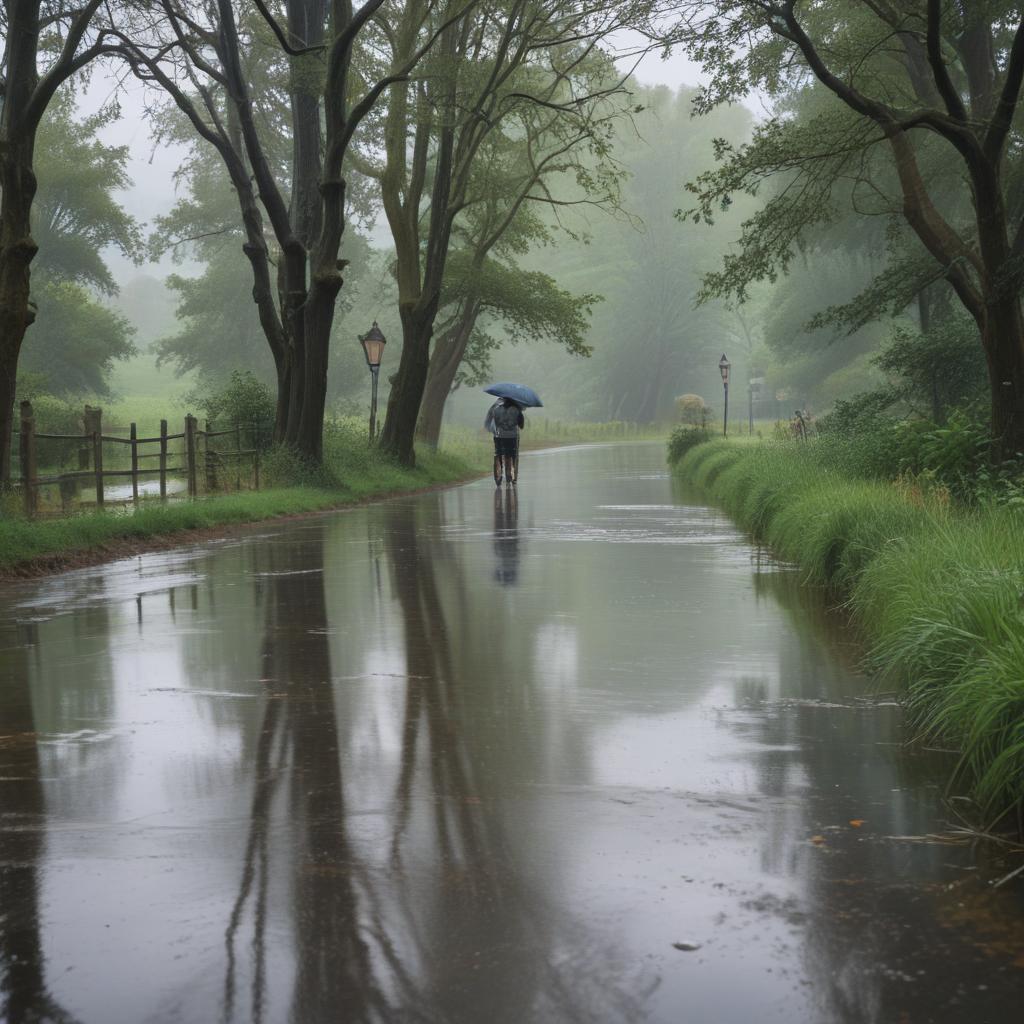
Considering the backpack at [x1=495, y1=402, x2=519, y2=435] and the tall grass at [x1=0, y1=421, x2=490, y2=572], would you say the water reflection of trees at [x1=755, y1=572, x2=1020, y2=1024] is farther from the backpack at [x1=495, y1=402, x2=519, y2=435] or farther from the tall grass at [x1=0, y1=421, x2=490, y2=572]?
the backpack at [x1=495, y1=402, x2=519, y2=435]

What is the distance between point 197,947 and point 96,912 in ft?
1.72

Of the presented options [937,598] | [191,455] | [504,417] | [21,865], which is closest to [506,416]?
[504,417]

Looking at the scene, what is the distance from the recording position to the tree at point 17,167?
66.2 ft

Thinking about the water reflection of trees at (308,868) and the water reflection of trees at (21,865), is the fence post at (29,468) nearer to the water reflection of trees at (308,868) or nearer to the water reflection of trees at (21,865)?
the water reflection of trees at (308,868)

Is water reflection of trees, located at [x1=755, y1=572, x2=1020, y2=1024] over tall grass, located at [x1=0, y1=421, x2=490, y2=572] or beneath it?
beneath

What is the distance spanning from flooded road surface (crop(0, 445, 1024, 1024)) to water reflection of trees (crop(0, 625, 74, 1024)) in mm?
16

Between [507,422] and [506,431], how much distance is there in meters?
0.53

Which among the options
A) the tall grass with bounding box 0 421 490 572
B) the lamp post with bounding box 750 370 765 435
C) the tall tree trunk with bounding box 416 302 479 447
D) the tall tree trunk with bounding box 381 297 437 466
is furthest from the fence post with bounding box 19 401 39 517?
the lamp post with bounding box 750 370 765 435

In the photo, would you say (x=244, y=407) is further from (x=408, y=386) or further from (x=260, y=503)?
(x=260, y=503)

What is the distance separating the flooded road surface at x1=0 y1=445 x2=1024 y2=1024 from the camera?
412 centimetres

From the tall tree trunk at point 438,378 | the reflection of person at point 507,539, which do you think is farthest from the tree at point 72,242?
the reflection of person at point 507,539

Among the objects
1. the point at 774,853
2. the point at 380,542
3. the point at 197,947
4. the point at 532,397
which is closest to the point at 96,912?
the point at 197,947

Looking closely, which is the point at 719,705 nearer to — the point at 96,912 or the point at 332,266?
the point at 96,912

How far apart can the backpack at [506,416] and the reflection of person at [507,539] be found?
6.64 ft
